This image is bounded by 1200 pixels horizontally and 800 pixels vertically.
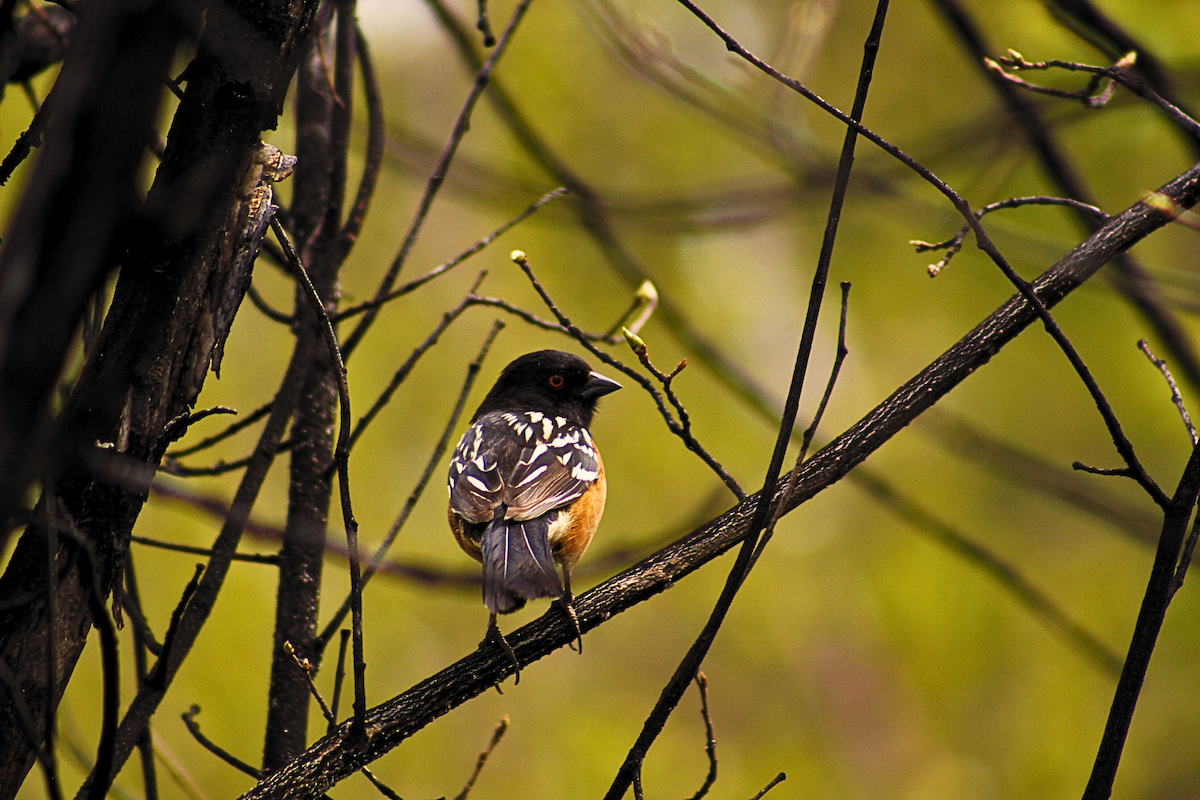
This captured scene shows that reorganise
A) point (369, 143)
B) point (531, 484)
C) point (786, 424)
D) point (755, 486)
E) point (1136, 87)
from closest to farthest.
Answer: point (786, 424), point (1136, 87), point (369, 143), point (531, 484), point (755, 486)

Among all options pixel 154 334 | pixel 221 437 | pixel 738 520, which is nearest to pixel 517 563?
pixel 221 437

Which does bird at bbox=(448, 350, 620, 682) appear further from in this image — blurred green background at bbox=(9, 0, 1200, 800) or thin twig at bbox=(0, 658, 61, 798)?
blurred green background at bbox=(9, 0, 1200, 800)

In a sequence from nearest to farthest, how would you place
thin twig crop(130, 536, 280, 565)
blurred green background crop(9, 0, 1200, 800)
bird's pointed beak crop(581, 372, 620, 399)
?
1. thin twig crop(130, 536, 280, 565)
2. bird's pointed beak crop(581, 372, 620, 399)
3. blurred green background crop(9, 0, 1200, 800)

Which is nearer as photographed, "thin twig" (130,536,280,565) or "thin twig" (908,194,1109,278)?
"thin twig" (908,194,1109,278)

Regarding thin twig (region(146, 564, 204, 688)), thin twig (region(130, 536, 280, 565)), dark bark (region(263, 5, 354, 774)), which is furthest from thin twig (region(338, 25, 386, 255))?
thin twig (region(146, 564, 204, 688))

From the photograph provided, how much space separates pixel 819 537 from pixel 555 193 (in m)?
6.37

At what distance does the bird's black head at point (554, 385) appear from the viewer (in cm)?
410

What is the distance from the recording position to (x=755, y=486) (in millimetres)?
7109

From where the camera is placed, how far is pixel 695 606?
7867 millimetres

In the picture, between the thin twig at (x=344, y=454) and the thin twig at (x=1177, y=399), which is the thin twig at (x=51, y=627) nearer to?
the thin twig at (x=344, y=454)

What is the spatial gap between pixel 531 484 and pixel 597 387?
3.61ft

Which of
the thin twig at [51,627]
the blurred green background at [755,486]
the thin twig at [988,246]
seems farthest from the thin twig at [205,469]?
the blurred green background at [755,486]

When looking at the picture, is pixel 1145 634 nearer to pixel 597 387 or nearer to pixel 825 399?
pixel 825 399

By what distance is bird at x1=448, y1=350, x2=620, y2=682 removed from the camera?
2453mm
